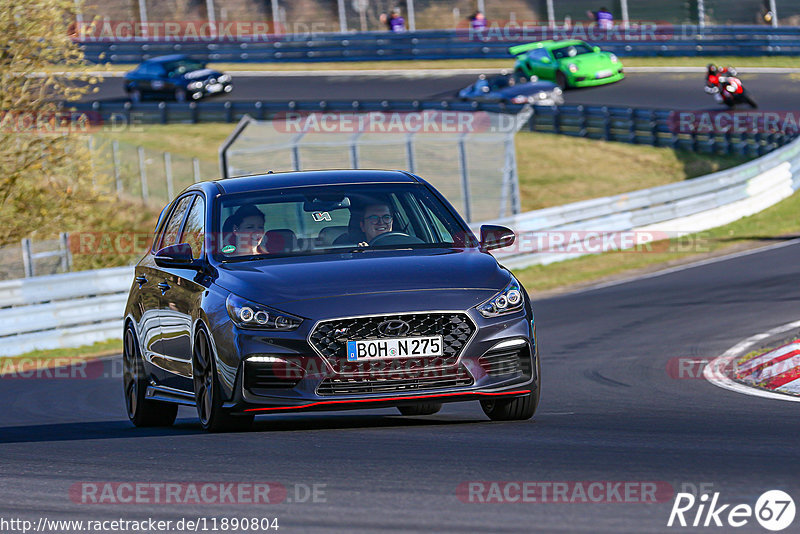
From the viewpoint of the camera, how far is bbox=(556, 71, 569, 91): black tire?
4237cm

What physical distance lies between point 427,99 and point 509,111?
5048 mm

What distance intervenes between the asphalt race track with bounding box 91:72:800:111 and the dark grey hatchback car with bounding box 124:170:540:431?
29963mm

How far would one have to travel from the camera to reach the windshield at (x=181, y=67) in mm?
47000

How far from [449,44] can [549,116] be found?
41.9 ft

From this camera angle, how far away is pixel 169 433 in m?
8.51

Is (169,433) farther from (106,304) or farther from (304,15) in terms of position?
(304,15)

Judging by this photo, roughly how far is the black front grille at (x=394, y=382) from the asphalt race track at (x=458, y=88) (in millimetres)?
30937

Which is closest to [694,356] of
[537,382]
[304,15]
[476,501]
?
[537,382]

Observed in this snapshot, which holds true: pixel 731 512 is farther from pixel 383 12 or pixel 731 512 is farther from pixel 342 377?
pixel 383 12

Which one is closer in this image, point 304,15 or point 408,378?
point 408,378

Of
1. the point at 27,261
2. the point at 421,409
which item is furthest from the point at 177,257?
the point at 27,261

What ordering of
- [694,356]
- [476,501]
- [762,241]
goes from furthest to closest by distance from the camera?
[762,241] → [694,356] → [476,501]

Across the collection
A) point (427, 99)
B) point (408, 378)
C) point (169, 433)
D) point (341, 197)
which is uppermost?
point (341, 197)

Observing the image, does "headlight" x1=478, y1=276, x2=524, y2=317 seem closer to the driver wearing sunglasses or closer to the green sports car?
the driver wearing sunglasses
